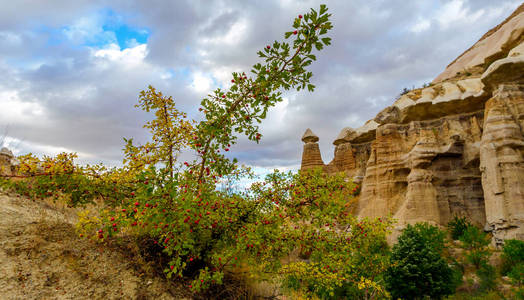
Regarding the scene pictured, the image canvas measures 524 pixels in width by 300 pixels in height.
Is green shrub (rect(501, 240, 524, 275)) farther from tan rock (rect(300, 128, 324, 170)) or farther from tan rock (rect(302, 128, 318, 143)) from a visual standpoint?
tan rock (rect(302, 128, 318, 143))

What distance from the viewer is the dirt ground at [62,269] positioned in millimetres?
3680

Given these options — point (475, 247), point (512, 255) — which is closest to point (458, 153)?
point (475, 247)

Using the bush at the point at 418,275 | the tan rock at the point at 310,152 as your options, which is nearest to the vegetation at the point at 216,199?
the bush at the point at 418,275

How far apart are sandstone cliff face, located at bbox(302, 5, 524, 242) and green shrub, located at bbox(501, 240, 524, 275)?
1517 mm

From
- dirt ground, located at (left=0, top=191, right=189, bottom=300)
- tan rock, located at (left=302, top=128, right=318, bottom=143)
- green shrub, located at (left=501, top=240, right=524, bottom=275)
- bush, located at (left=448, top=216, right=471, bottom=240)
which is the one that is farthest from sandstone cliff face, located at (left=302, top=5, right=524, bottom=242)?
dirt ground, located at (left=0, top=191, right=189, bottom=300)

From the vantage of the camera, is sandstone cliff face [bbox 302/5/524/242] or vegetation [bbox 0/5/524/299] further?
sandstone cliff face [bbox 302/5/524/242]

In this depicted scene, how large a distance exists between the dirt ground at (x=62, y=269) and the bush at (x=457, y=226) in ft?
49.6

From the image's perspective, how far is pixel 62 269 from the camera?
4.00 meters

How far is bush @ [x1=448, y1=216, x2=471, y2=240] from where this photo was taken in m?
14.5

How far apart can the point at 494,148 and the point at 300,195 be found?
13622 millimetres

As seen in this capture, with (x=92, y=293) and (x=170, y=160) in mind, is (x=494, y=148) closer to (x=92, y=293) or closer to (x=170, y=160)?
(x=170, y=160)

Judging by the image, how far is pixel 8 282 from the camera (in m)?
3.60

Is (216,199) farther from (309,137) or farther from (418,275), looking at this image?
(309,137)

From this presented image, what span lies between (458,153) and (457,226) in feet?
14.1
